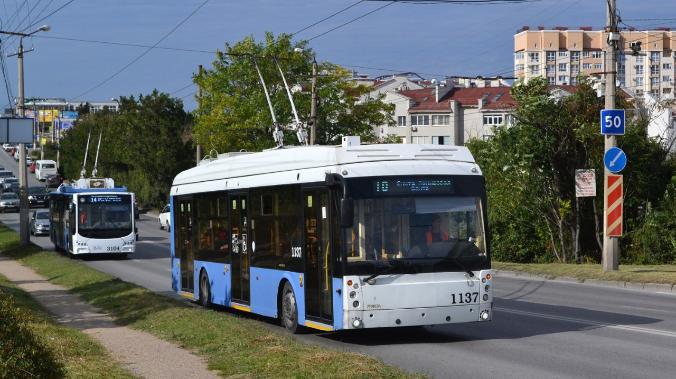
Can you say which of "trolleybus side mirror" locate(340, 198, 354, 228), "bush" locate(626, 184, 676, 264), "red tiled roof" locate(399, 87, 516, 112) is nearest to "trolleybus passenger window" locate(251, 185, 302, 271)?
"trolleybus side mirror" locate(340, 198, 354, 228)

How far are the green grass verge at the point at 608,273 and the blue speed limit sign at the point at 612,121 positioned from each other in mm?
3442

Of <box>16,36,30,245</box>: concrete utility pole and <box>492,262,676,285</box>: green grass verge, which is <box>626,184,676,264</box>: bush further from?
<box>16,36,30,245</box>: concrete utility pole

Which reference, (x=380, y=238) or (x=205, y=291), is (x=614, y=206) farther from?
(x=380, y=238)

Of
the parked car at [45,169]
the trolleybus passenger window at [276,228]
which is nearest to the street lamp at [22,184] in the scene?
the trolleybus passenger window at [276,228]

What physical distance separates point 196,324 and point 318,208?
2765mm

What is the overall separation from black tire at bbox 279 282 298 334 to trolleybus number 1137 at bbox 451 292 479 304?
102 inches

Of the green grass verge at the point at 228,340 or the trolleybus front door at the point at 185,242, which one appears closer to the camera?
the green grass verge at the point at 228,340

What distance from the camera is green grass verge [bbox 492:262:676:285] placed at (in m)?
25.1

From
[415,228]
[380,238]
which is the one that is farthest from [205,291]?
[415,228]

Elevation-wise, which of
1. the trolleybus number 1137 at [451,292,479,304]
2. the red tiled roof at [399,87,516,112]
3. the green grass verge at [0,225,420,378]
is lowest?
the green grass verge at [0,225,420,378]

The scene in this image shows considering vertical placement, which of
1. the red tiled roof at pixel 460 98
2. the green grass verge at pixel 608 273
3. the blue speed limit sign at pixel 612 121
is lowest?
the green grass verge at pixel 608 273

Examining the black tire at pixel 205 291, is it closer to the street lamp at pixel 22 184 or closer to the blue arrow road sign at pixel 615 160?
the blue arrow road sign at pixel 615 160

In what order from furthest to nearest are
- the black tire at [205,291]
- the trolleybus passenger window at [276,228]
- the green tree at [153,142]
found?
1. the green tree at [153,142]
2. the black tire at [205,291]
3. the trolleybus passenger window at [276,228]

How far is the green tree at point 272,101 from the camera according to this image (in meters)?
61.8
